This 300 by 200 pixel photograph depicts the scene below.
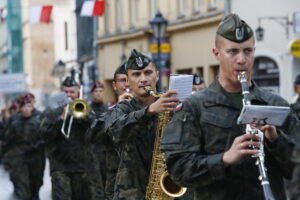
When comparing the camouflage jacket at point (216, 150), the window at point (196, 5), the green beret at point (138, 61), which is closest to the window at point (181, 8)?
the window at point (196, 5)

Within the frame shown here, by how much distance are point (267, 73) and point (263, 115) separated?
22.8 meters

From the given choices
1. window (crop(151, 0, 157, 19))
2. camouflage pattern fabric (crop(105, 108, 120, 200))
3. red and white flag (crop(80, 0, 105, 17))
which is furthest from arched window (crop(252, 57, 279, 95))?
camouflage pattern fabric (crop(105, 108, 120, 200))

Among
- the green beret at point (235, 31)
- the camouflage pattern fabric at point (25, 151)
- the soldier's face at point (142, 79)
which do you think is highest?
the green beret at point (235, 31)

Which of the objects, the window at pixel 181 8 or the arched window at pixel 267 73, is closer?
the arched window at pixel 267 73

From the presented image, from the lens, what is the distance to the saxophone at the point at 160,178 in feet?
24.6

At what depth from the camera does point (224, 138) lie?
5.15m

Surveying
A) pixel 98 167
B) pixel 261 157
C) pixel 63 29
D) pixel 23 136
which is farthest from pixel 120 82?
pixel 63 29

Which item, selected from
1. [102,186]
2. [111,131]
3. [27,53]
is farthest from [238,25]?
[27,53]

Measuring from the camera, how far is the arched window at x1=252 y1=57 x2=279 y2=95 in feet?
88.5

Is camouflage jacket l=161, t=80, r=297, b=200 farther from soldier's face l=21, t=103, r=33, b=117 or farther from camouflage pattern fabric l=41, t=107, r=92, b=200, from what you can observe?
soldier's face l=21, t=103, r=33, b=117

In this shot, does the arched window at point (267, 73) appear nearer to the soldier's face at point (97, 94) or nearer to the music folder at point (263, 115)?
the soldier's face at point (97, 94)

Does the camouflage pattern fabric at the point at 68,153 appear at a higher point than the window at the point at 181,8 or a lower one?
lower

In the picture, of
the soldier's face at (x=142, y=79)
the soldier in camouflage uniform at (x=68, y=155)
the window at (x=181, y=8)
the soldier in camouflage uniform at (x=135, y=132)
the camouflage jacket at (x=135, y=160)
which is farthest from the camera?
the window at (x=181, y=8)

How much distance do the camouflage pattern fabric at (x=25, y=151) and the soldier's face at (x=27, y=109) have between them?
0.35 feet
